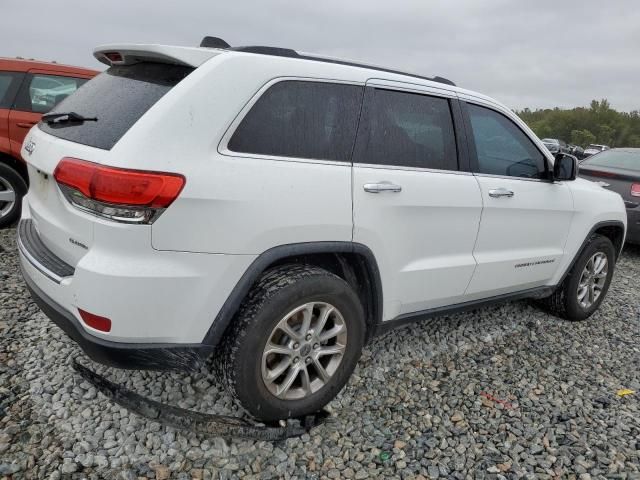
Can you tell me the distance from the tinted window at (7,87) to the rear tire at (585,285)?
5593 millimetres

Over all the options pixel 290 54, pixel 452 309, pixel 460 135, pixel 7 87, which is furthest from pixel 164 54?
pixel 7 87

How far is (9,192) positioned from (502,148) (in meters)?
4.77

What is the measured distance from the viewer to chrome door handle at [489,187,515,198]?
314 cm

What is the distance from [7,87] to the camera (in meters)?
5.25

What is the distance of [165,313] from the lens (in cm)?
204

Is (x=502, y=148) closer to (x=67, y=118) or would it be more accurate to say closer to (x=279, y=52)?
(x=279, y=52)

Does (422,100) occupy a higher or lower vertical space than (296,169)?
higher

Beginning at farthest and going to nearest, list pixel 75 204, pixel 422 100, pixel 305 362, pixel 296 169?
pixel 422 100 → pixel 305 362 → pixel 296 169 → pixel 75 204

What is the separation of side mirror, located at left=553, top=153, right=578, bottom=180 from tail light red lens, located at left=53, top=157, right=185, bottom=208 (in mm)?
2752

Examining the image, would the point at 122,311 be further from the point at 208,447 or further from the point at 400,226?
the point at 400,226

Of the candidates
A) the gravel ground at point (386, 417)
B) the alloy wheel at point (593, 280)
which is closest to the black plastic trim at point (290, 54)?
the gravel ground at point (386, 417)

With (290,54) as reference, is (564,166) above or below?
below

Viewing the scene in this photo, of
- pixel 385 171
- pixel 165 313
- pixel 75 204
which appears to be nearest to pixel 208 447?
pixel 165 313

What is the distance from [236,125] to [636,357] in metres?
3.44
